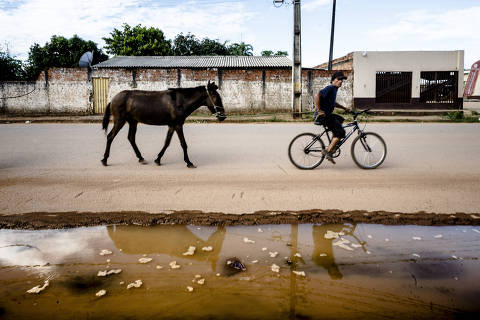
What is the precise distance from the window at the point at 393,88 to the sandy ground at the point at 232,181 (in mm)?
18226

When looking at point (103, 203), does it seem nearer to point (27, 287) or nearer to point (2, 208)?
point (2, 208)

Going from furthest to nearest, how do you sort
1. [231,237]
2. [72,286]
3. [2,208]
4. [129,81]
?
[129,81] → [2,208] → [231,237] → [72,286]

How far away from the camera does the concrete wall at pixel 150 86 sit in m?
25.4

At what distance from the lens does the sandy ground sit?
4.91 metres

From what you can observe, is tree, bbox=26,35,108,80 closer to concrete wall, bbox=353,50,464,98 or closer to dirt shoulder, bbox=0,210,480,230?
concrete wall, bbox=353,50,464,98

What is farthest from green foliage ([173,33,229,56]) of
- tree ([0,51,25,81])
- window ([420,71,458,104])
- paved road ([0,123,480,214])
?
paved road ([0,123,480,214])

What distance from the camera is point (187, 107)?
7715 mm

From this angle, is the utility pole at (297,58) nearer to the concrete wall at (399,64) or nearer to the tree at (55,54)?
the concrete wall at (399,64)

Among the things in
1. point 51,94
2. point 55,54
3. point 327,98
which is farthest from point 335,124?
point 55,54

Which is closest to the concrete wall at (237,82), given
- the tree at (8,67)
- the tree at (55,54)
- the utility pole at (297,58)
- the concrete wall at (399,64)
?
the concrete wall at (399,64)

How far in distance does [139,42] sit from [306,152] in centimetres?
4262

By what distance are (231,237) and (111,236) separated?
1.20 metres

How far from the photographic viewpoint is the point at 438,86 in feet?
90.3

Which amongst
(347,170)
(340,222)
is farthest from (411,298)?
(347,170)
